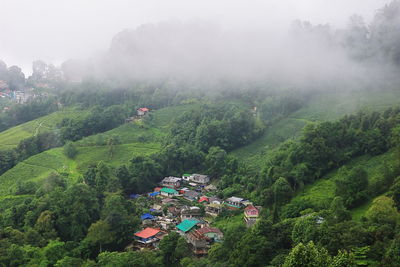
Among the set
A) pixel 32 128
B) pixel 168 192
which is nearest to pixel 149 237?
pixel 168 192

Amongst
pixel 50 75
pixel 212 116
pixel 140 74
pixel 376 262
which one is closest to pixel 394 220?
pixel 376 262

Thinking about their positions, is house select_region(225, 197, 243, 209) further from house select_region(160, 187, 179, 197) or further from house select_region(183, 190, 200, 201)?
house select_region(160, 187, 179, 197)

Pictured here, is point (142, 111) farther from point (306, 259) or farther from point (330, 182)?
point (306, 259)

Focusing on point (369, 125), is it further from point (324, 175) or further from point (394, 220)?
point (394, 220)

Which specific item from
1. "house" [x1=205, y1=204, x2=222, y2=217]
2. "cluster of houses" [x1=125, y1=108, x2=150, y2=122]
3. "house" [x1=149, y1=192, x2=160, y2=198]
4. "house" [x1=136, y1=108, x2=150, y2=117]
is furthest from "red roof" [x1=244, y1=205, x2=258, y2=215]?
"house" [x1=136, y1=108, x2=150, y2=117]

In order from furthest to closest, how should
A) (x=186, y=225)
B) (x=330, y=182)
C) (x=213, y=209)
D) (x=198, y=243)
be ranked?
(x=213, y=209) → (x=330, y=182) → (x=186, y=225) → (x=198, y=243)

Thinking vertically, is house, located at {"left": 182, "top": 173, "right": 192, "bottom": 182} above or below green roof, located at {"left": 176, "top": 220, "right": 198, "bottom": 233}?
below

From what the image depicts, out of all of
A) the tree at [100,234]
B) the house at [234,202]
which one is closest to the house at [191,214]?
the house at [234,202]
